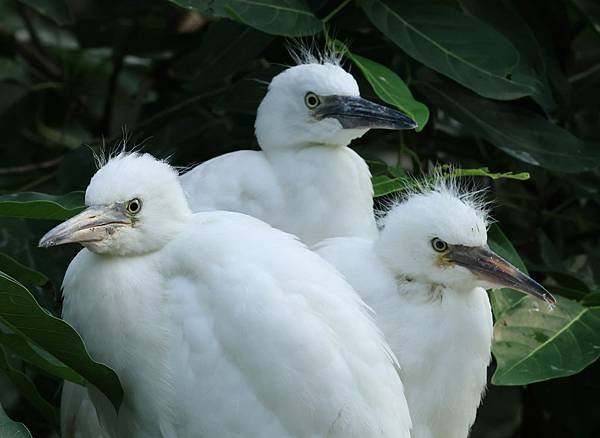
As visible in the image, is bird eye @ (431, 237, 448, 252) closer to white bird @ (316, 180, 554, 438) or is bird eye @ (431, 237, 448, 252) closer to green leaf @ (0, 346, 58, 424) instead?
white bird @ (316, 180, 554, 438)

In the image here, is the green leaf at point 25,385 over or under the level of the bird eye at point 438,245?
under

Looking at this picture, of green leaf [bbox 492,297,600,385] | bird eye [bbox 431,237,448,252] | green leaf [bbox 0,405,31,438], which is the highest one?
green leaf [bbox 0,405,31,438]

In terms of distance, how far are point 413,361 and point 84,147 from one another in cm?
141

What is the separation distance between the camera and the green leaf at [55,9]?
154 inches

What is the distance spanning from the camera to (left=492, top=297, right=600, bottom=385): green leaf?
113 inches

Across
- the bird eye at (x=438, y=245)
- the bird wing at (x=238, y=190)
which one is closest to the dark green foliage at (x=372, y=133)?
the bird eye at (x=438, y=245)

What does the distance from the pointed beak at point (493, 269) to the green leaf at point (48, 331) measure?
0.88 metres

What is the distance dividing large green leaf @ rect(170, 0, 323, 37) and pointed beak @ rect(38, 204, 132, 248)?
29.8 inches

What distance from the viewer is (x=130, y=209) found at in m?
2.66

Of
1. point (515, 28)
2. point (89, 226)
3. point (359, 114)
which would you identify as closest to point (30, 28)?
point (359, 114)

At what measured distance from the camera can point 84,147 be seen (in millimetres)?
3783

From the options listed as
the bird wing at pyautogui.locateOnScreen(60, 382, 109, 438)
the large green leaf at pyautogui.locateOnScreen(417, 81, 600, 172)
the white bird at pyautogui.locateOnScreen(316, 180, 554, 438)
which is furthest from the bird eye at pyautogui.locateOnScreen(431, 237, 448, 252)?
the bird wing at pyautogui.locateOnScreen(60, 382, 109, 438)

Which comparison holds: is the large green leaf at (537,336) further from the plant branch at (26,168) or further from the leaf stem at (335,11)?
the plant branch at (26,168)

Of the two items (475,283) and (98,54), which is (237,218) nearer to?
(475,283)
